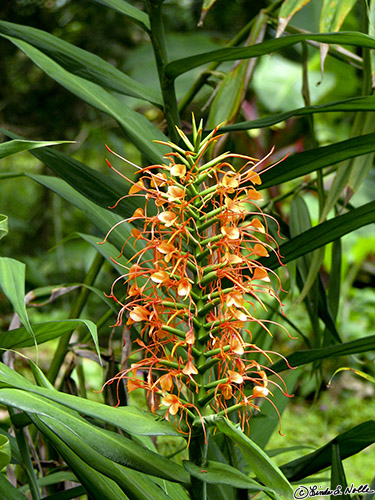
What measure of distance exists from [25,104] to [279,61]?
913mm

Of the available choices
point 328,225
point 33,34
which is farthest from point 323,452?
point 33,34

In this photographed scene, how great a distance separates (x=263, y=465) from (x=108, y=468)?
0.11 m

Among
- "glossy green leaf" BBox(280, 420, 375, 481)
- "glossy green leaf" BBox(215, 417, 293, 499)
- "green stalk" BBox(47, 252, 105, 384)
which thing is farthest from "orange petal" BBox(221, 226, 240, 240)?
"green stalk" BBox(47, 252, 105, 384)

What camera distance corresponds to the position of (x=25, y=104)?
157cm

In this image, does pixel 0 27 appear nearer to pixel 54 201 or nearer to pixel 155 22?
pixel 155 22

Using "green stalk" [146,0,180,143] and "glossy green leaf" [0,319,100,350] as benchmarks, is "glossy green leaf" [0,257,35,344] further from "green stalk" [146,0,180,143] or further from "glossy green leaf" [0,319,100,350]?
"green stalk" [146,0,180,143]

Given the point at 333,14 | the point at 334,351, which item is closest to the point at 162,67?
the point at 333,14

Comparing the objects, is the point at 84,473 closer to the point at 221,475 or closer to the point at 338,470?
the point at 221,475

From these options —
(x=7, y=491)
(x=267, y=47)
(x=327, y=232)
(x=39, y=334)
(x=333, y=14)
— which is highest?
(x=333, y=14)

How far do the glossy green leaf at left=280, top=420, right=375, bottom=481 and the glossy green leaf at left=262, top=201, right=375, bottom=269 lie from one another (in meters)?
0.15

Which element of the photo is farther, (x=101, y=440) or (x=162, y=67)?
(x=162, y=67)

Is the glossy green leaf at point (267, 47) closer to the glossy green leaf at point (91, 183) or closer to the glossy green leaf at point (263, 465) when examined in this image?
the glossy green leaf at point (91, 183)

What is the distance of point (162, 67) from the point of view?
20.1 inches

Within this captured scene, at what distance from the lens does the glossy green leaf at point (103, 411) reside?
0.29m
